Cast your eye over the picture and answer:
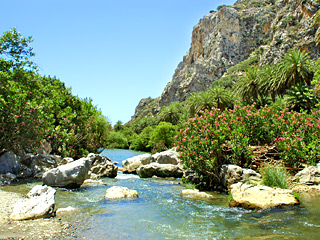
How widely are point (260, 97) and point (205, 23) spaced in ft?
392

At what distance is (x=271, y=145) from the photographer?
15.4 meters

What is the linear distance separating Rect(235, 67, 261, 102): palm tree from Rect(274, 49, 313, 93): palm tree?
3.51 meters

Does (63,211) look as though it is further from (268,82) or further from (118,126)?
(118,126)

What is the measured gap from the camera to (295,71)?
28.6 metres

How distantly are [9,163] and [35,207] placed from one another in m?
Result: 8.42

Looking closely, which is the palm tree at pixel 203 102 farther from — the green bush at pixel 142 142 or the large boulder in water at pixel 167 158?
the green bush at pixel 142 142

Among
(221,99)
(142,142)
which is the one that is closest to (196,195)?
(221,99)

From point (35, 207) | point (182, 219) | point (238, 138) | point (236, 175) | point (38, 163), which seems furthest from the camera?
point (38, 163)

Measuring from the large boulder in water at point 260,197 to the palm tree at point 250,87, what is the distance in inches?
1016

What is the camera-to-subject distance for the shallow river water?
6.16 metres

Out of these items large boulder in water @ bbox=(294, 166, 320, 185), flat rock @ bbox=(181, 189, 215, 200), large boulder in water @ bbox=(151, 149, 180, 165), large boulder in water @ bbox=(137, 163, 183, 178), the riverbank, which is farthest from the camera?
large boulder in water @ bbox=(151, 149, 180, 165)

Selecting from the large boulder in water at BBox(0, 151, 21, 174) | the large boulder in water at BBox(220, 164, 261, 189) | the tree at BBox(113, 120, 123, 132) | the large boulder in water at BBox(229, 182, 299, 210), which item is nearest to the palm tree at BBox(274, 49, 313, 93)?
the large boulder in water at BBox(220, 164, 261, 189)

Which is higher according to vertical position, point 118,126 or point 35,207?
point 118,126

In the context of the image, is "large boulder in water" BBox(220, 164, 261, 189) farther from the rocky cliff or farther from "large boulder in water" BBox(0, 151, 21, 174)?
the rocky cliff
